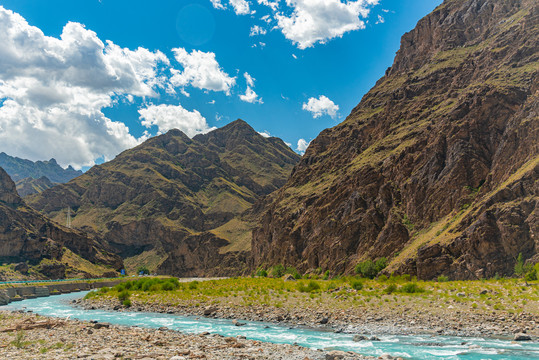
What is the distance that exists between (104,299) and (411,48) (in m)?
168

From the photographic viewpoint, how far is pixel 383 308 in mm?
32781

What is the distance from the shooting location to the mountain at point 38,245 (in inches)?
5960

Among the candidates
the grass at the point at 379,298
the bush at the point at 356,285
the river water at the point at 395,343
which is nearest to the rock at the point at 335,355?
the river water at the point at 395,343

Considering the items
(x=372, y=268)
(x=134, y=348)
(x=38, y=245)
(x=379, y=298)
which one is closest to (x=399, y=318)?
(x=379, y=298)

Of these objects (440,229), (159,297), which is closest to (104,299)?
(159,297)

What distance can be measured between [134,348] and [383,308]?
2208cm

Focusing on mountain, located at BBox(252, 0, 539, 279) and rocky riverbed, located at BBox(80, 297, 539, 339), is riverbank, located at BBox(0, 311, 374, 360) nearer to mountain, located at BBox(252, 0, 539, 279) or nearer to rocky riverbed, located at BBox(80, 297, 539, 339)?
rocky riverbed, located at BBox(80, 297, 539, 339)

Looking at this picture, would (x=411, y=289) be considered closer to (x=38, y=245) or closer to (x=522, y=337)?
(x=522, y=337)

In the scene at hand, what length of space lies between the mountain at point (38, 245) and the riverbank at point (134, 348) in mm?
138117

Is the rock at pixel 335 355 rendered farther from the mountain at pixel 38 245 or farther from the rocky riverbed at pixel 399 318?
the mountain at pixel 38 245

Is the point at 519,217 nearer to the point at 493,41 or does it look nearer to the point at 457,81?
the point at 457,81

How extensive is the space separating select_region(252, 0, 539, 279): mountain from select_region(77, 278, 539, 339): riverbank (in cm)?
2809

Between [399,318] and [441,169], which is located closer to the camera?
[399,318]

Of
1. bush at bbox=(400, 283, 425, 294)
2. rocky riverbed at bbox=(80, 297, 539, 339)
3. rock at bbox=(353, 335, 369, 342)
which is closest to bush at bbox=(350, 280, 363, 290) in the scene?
bush at bbox=(400, 283, 425, 294)
